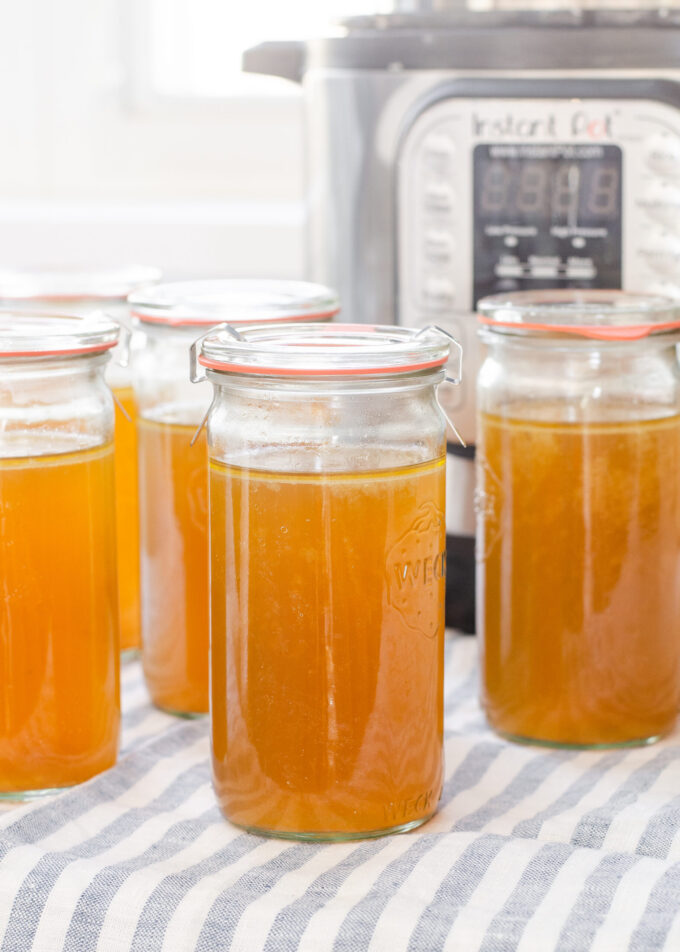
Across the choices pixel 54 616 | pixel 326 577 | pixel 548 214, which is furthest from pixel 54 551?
pixel 548 214

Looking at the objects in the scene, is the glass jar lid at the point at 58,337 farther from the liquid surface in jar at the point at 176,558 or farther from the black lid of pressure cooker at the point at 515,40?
the black lid of pressure cooker at the point at 515,40

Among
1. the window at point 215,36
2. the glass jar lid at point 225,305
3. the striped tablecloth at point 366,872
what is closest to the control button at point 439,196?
the glass jar lid at point 225,305

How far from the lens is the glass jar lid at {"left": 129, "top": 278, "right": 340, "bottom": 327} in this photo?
0.75 m

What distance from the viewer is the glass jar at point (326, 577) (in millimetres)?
605

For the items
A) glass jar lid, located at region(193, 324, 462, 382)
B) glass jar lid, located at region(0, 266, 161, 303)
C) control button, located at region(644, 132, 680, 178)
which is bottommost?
glass jar lid, located at region(193, 324, 462, 382)

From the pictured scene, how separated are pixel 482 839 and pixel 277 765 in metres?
0.10

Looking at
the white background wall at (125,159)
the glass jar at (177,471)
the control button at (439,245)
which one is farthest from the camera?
the white background wall at (125,159)

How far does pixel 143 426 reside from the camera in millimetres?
793

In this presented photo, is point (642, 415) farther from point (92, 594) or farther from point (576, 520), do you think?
point (92, 594)

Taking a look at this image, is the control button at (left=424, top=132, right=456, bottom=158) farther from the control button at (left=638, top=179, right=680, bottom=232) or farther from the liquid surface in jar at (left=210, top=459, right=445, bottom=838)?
the liquid surface in jar at (left=210, top=459, right=445, bottom=838)

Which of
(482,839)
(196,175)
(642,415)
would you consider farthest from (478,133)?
(196,175)

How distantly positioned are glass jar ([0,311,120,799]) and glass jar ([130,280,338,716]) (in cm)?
7

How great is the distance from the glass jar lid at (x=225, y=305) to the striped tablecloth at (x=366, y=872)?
0.85ft

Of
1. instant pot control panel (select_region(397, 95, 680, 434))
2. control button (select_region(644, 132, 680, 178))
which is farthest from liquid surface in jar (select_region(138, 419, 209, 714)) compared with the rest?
control button (select_region(644, 132, 680, 178))
